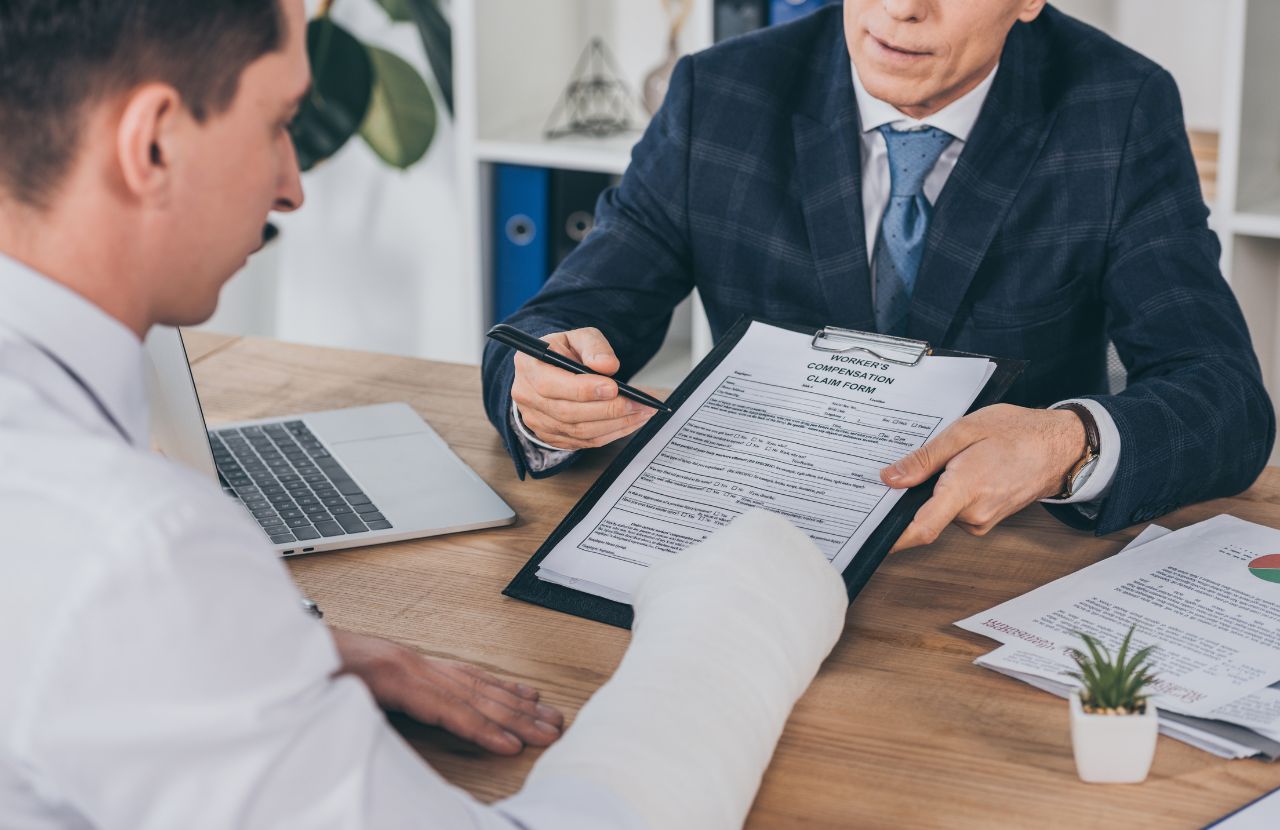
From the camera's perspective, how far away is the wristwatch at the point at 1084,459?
44.6 inches

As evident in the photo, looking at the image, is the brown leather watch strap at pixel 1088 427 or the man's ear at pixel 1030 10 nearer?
the brown leather watch strap at pixel 1088 427

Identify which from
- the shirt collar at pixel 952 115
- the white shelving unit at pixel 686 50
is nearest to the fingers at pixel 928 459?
the shirt collar at pixel 952 115

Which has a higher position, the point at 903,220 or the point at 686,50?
the point at 686,50

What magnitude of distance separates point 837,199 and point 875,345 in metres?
0.39

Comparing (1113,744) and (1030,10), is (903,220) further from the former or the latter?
(1113,744)

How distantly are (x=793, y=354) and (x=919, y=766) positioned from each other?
46 cm

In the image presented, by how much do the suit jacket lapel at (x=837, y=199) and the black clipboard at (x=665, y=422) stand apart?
0.29 metres

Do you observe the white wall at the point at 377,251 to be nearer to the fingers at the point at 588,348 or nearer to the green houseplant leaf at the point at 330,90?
the green houseplant leaf at the point at 330,90

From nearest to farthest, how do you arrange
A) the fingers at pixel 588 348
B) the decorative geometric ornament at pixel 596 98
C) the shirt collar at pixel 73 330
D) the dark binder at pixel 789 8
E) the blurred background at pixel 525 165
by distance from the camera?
the shirt collar at pixel 73 330 → the fingers at pixel 588 348 → the blurred background at pixel 525 165 → the dark binder at pixel 789 8 → the decorative geometric ornament at pixel 596 98

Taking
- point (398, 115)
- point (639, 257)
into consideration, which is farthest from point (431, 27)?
point (639, 257)

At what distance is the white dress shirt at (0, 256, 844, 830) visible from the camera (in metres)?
0.53

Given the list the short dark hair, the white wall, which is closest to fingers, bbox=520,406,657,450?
the short dark hair

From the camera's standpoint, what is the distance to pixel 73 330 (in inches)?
25.7

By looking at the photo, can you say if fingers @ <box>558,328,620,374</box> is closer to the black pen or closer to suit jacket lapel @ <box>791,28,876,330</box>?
the black pen
